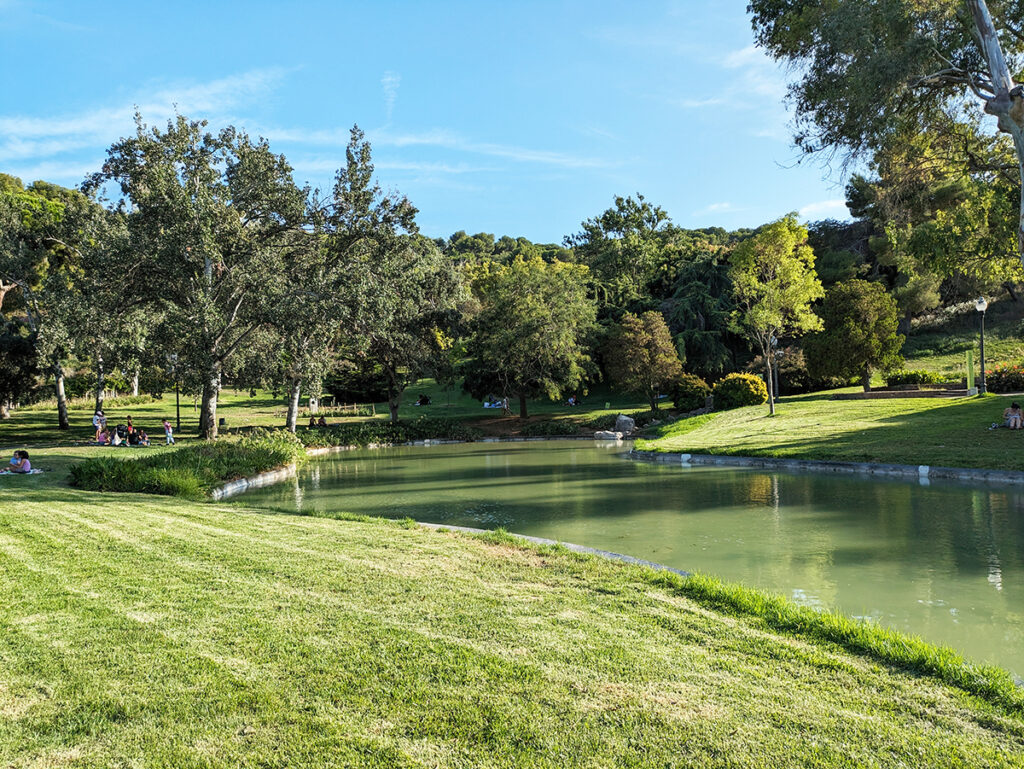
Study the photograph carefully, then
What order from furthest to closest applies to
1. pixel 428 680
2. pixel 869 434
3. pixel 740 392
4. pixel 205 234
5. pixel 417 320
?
pixel 417 320, pixel 740 392, pixel 205 234, pixel 869 434, pixel 428 680

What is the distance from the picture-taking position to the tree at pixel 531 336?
3706cm

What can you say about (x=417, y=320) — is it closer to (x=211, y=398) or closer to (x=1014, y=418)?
(x=211, y=398)

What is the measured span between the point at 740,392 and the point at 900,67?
19.0 meters

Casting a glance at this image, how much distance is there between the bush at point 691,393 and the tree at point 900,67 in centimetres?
1887

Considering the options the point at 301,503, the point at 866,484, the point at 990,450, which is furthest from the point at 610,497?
the point at 990,450

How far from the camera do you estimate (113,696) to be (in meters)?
3.72

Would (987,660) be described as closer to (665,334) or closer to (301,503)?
(301,503)

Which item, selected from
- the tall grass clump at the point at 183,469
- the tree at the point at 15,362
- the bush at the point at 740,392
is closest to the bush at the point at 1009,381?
the bush at the point at 740,392

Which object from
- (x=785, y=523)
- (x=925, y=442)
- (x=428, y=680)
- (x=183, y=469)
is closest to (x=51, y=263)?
(x=183, y=469)

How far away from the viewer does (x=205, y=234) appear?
75.5 feet

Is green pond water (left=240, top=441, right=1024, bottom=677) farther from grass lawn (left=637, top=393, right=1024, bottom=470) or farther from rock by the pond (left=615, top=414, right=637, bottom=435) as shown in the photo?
rock by the pond (left=615, top=414, right=637, bottom=435)

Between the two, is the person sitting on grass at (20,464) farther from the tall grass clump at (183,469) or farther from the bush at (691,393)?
the bush at (691,393)

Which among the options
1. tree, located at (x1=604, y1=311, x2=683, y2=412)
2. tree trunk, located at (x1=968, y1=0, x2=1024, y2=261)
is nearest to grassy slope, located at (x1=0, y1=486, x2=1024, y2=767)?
tree trunk, located at (x1=968, y1=0, x2=1024, y2=261)

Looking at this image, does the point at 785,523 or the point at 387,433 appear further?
the point at 387,433
